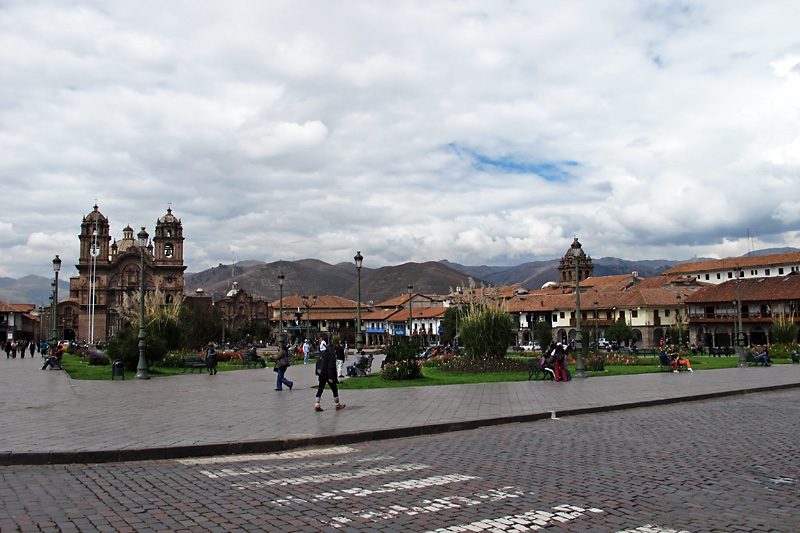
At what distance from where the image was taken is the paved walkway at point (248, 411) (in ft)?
29.1

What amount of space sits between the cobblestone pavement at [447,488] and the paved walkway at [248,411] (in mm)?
406

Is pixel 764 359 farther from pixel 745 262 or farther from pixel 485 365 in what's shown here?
pixel 745 262

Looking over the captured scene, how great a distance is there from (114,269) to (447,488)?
10223 cm

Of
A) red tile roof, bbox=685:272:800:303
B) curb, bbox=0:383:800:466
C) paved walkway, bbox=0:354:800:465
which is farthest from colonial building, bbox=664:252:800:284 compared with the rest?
curb, bbox=0:383:800:466

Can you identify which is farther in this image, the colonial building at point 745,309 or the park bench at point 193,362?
the colonial building at point 745,309

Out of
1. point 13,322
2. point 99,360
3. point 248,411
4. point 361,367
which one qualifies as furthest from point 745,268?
point 13,322

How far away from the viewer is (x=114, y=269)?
98188mm

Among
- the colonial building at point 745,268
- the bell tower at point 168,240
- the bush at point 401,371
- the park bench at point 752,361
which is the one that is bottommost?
the park bench at point 752,361

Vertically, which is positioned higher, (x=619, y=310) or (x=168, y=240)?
(x=168, y=240)

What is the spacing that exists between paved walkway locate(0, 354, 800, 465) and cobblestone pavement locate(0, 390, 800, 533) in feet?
1.33

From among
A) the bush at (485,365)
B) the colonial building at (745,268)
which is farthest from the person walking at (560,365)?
the colonial building at (745,268)

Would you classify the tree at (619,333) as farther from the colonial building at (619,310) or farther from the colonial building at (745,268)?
the colonial building at (745,268)

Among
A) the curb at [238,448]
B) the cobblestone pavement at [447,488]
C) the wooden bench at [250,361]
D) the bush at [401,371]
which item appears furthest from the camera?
the wooden bench at [250,361]

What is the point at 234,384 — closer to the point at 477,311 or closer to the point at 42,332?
the point at 477,311
